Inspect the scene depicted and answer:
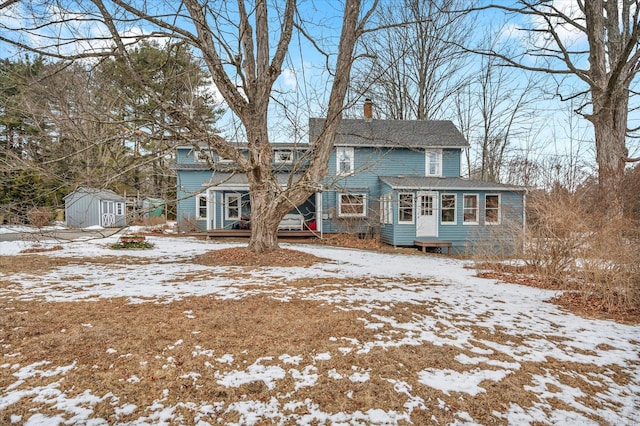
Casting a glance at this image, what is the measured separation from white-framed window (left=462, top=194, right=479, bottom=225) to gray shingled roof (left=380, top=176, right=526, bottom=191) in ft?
1.89

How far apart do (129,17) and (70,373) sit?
6762 millimetres

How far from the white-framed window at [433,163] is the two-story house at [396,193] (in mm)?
51

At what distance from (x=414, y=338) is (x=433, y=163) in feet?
49.1

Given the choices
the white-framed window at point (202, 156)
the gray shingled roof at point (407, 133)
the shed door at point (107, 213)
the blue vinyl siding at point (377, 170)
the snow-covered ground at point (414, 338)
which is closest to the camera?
the snow-covered ground at point (414, 338)

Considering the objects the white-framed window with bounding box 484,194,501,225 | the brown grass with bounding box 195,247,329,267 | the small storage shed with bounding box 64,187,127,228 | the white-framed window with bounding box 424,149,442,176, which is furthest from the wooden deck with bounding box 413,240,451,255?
the small storage shed with bounding box 64,187,127,228

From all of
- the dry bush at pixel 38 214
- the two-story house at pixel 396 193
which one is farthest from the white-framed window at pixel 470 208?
the dry bush at pixel 38 214

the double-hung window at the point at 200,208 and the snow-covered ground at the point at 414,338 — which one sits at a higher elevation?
the double-hung window at the point at 200,208

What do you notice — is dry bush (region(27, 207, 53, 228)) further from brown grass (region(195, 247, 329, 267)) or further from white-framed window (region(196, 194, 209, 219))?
white-framed window (region(196, 194, 209, 219))

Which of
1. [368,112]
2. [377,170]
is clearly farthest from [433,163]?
[368,112]

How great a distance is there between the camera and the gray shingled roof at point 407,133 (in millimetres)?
16562

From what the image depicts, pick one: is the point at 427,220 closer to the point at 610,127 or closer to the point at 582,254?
the point at 610,127

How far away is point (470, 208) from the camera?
15.2 m

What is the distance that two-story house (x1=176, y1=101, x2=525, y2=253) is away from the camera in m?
14.7

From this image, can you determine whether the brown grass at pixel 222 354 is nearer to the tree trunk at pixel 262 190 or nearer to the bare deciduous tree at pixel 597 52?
the tree trunk at pixel 262 190
